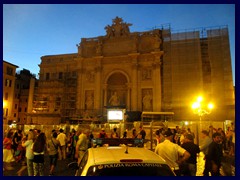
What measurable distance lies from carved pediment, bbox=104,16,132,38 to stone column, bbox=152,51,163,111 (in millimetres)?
5828

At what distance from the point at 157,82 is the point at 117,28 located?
10.1 m

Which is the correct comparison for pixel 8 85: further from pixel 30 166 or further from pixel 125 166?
pixel 125 166

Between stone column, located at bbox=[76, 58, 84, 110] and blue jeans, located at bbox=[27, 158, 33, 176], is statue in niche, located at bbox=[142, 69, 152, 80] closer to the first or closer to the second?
stone column, located at bbox=[76, 58, 84, 110]

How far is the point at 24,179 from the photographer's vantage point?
2.73m

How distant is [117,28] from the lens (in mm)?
34531

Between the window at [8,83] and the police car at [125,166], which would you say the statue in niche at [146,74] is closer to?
the window at [8,83]

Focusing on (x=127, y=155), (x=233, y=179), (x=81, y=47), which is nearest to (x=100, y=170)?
(x=127, y=155)

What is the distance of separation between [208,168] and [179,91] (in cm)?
2389

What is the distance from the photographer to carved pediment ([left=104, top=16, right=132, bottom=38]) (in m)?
34.1

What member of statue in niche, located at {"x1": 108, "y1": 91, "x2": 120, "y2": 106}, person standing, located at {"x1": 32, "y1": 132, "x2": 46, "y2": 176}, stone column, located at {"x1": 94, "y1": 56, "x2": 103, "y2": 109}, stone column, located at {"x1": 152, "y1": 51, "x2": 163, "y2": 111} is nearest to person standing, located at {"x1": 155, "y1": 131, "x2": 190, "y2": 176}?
person standing, located at {"x1": 32, "y1": 132, "x2": 46, "y2": 176}

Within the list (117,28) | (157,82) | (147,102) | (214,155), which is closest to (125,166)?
(214,155)

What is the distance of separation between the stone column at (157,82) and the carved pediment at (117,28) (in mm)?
5828

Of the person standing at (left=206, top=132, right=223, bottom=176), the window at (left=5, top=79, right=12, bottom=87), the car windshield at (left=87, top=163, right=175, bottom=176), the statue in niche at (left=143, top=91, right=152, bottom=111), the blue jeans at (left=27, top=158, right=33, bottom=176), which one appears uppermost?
the window at (left=5, top=79, right=12, bottom=87)

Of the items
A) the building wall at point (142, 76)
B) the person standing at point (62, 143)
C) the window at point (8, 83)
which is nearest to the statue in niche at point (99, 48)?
the building wall at point (142, 76)
